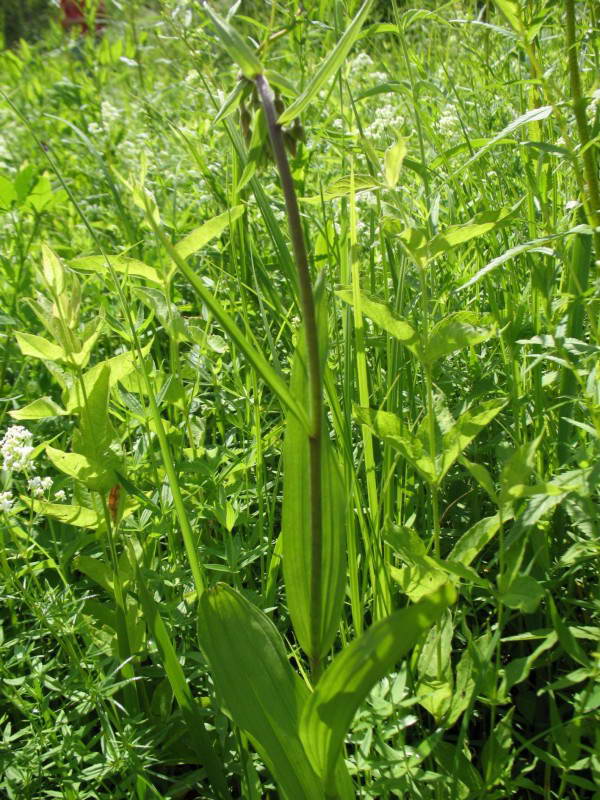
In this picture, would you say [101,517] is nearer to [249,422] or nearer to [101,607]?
[101,607]

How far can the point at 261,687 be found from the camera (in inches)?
34.4

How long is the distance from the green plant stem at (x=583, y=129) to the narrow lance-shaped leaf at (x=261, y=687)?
0.76 metres

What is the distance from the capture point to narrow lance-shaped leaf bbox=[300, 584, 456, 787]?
70cm

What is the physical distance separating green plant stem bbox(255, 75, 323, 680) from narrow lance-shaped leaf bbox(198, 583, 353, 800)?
0.28 feet

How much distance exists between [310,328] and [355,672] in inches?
13.6

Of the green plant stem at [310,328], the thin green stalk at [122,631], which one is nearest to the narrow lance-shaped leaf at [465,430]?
the green plant stem at [310,328]

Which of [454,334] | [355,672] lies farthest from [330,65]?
[355,672]

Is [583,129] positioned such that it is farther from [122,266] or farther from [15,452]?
[15,452]

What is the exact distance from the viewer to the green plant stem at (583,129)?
115cm

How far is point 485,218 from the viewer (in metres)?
1.00

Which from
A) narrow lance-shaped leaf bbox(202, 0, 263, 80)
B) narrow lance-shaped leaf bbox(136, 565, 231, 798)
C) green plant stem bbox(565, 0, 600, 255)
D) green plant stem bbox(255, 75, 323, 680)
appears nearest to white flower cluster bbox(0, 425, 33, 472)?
narrow lance-shaped leaf bbox(136, 565, 231, 798)

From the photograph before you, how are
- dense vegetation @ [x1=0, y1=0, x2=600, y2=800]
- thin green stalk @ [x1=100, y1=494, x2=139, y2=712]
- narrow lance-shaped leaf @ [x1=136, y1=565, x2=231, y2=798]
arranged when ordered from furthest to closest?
thin green stalk @ [x1=100, y1=494, x2=139, y2=712] < narrow lance-shaped leaf @ [x1=136, y1=565, x2=231, y2=798] < dense vegetation @ [x1=0, y1=0, x2=600, y2=800]

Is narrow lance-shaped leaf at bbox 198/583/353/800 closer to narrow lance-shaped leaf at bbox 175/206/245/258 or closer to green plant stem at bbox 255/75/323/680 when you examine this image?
green plant stem at bbox 255/75/323/680

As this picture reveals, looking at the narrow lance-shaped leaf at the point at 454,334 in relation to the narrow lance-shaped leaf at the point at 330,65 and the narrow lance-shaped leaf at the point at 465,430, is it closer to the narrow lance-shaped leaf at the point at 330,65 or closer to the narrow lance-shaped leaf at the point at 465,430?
the narrow lance-shaped leaf at the point at 465,430
